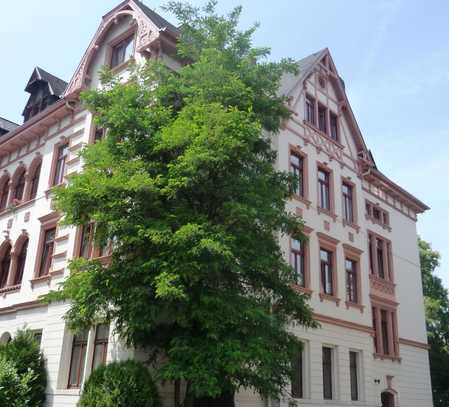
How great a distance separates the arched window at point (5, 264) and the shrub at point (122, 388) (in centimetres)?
1137

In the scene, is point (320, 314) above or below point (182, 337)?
above

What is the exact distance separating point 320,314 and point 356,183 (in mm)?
8324

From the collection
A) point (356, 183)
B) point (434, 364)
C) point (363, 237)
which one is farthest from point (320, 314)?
point (434, 364)

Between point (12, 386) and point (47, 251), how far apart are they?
6.29 metres

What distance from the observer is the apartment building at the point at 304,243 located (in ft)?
61.7

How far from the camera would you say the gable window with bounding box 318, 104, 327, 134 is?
25.4 m

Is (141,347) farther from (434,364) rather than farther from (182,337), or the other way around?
(434,364)

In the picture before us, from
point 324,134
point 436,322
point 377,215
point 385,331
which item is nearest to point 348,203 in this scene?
point 324,134

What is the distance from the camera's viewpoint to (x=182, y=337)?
12.1 m

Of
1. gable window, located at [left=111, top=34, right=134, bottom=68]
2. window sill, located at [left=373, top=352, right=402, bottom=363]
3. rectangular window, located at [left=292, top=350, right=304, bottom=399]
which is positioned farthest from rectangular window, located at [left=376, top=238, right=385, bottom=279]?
gable window, located at [left=111, top=34, right=134, bottom=68]

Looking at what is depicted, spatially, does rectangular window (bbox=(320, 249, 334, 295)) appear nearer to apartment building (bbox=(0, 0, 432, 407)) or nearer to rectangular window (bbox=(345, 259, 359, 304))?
apartment building (bbox=(0, 0, 432, 407))

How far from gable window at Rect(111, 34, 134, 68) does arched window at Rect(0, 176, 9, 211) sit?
8.73 m

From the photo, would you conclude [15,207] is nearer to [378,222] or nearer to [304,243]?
[304,243]

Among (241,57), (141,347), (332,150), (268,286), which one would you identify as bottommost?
(141,347)
